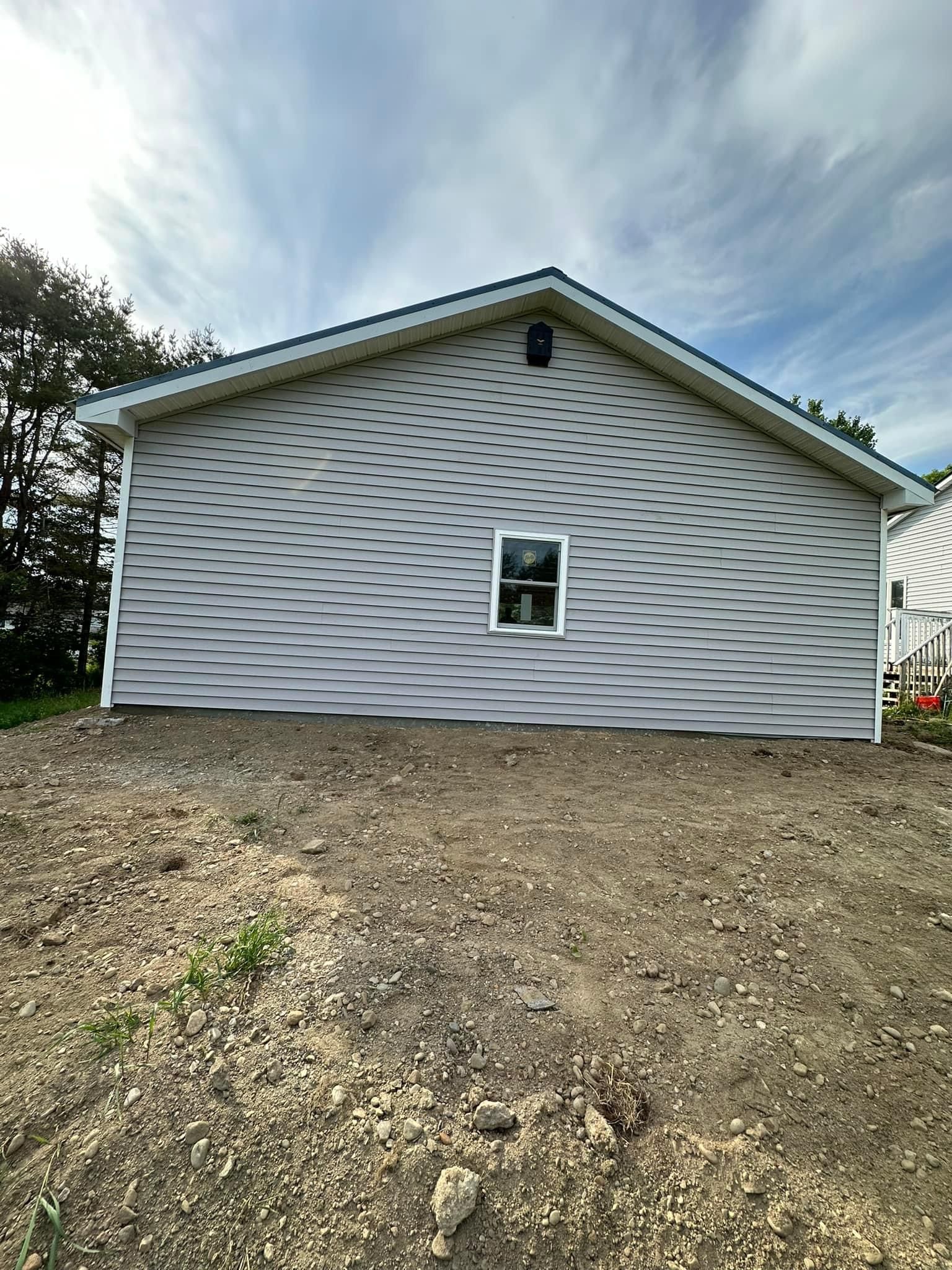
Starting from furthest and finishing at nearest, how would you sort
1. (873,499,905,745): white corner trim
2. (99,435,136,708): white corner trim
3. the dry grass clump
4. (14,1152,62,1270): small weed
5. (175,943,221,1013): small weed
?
(873,499,905,745): white corner trim
(99,435,136,708): white corner trim
(175,943,221,1013): small weed
the dry grass clump
(14,1152,62,1270): small weed

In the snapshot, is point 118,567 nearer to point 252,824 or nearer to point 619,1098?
point 252,824

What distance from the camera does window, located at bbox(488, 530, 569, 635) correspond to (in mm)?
6105

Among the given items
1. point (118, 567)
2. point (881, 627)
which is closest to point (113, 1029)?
point (118, 567)

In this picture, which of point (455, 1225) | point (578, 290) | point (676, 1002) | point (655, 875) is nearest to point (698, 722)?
point (655, 875)

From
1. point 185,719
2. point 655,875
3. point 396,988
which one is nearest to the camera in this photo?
point 396,988

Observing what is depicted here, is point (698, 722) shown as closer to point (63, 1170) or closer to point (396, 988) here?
point (396, 988)

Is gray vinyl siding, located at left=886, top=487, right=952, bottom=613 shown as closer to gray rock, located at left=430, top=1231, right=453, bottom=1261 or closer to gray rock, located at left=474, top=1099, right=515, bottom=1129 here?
gray rock, located at left=474, top=1099, right=515, bottom=1129

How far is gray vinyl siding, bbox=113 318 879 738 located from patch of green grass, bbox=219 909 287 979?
372 cm

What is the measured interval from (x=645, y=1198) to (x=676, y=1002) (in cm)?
74

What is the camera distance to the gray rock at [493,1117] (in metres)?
1.50

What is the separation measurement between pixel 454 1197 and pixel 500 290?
698 centimetres

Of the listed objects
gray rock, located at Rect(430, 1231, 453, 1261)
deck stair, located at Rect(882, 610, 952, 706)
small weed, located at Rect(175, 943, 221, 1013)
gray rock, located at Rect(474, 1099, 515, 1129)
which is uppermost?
deck stair, located at Rect(882, 610, 952, 706)

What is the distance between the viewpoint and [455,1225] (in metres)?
1.27

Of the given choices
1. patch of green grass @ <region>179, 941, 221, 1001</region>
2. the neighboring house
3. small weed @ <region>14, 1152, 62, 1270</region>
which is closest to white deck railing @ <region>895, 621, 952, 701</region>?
the neighboring house
